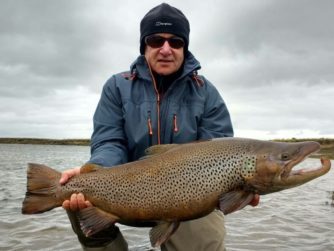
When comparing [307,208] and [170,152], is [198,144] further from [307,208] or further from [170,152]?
[307,208]

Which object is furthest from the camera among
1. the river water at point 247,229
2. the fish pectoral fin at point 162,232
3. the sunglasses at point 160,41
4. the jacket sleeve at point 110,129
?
the river water at point 247,229

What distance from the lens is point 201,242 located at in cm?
481

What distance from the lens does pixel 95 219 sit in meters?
4.22

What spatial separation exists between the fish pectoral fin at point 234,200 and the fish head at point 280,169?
0.09 meters

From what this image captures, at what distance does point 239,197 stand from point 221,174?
261 mm

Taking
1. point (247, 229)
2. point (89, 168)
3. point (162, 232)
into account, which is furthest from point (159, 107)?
point (247, 229)

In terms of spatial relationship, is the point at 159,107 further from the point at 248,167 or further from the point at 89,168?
the point at 248,167

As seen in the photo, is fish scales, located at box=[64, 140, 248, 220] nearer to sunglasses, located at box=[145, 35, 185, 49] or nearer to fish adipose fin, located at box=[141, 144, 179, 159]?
fish adipose fin, located at box=[141, 144, 179, 159]

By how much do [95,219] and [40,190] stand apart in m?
0.64

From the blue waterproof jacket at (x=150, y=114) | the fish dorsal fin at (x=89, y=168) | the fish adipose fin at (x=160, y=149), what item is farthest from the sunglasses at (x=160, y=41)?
the fish dorsal fin at (x=89, y=168)

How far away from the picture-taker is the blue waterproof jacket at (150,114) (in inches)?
205

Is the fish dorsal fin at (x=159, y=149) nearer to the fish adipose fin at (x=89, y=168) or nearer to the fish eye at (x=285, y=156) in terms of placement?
the fish adipose fin at (x=89, y=168)

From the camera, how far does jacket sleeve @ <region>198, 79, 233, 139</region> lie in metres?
5.36

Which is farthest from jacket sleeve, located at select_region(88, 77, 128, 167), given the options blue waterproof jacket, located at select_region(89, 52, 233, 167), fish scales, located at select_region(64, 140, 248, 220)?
fish scales, located at select_region(64, 140, 248, 220)
